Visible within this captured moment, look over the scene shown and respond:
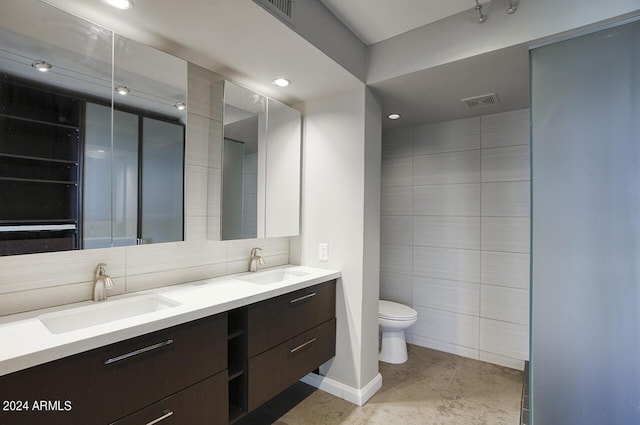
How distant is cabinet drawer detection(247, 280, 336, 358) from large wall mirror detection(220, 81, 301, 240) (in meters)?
0.55

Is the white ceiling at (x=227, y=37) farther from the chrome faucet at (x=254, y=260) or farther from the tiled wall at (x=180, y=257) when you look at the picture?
the chrome faucet at (x=254, y=260)

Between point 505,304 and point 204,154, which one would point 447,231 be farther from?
point 204,154

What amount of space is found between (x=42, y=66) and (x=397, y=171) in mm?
2846

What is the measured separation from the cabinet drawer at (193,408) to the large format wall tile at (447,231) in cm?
229

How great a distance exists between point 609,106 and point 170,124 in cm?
222

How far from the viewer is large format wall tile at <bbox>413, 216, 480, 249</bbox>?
289 centimetres

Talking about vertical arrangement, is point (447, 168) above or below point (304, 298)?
above

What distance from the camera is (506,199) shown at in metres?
2.74

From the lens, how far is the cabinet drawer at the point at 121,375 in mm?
984

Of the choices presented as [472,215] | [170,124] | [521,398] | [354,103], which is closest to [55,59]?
[170,124]

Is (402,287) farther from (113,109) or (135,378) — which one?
(113,109)

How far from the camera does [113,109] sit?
1516 millimetres

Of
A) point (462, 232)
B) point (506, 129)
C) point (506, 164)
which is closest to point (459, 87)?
point (506, 129)

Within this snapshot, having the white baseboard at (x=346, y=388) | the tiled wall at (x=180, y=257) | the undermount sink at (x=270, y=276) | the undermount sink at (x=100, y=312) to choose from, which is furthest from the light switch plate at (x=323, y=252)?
the undermount sink at (x=100, y=312)
